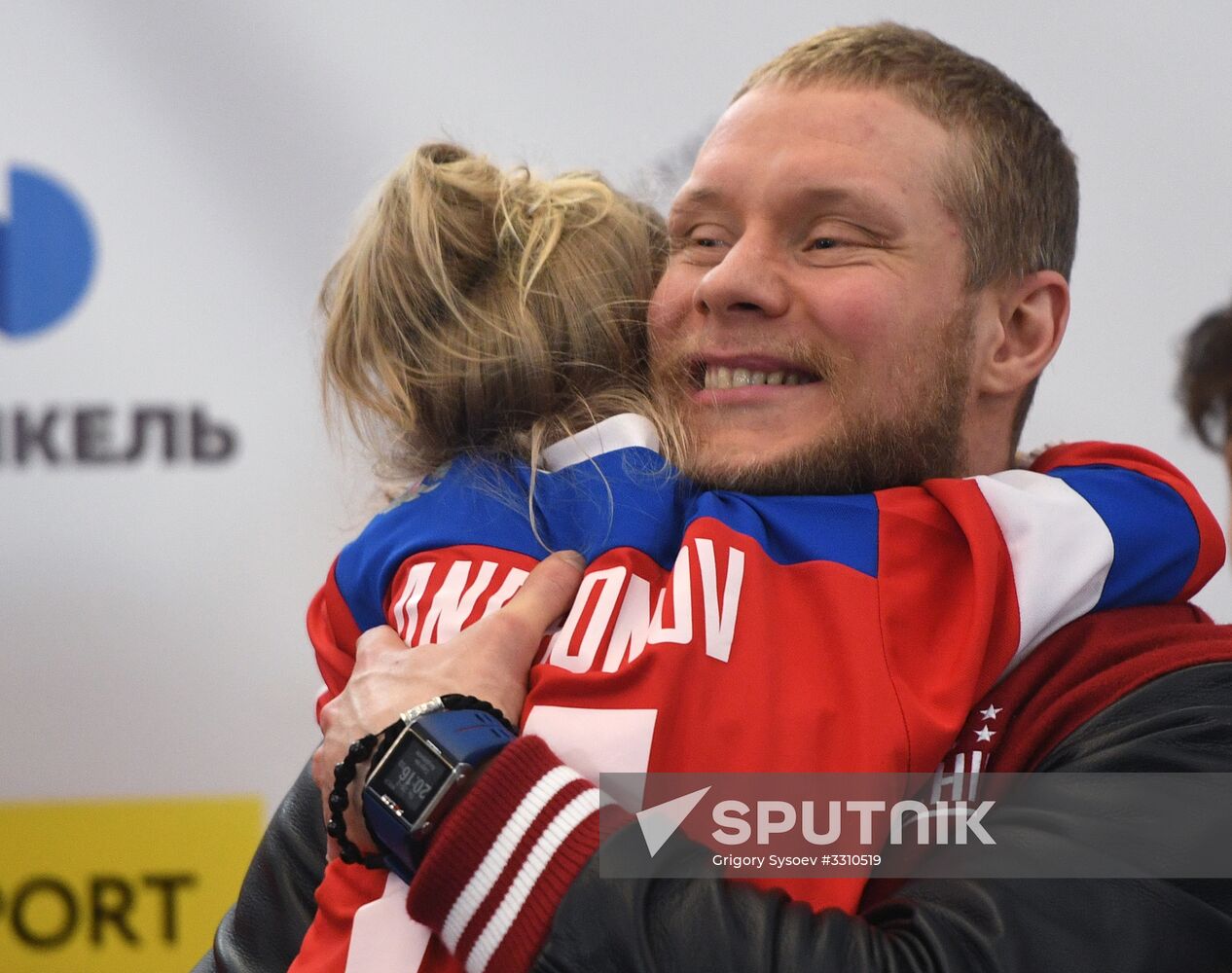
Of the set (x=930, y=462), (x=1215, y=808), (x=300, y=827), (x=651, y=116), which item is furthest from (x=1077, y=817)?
(x=651, y=116)

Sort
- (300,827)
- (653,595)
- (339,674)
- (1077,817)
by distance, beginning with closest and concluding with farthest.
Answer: (1077,817) → (653,595) → (339,674) → (300,827)

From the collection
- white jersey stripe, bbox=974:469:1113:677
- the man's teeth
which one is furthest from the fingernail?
white jersey stripe, bbox=974:469:1113:677

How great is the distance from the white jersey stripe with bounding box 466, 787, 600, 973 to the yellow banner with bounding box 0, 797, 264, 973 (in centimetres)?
151

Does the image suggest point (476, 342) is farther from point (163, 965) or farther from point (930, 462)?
point (163, 965)

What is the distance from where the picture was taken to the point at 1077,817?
3.09 ft

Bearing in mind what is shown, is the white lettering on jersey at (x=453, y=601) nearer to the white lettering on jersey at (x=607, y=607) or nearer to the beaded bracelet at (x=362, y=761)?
the white lettering on jersey at (x=607, y=607)

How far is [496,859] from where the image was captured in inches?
36.0

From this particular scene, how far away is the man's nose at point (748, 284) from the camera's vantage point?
125cm

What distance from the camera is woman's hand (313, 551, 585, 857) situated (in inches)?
40.9

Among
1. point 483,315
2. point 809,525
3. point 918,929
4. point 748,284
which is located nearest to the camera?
point 918,929

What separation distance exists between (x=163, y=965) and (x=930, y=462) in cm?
164

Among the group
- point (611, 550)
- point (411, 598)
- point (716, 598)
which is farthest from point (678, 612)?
point (411, 598)

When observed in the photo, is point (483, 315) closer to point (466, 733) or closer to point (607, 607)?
point (607, 607)

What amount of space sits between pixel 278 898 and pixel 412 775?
54 cm
